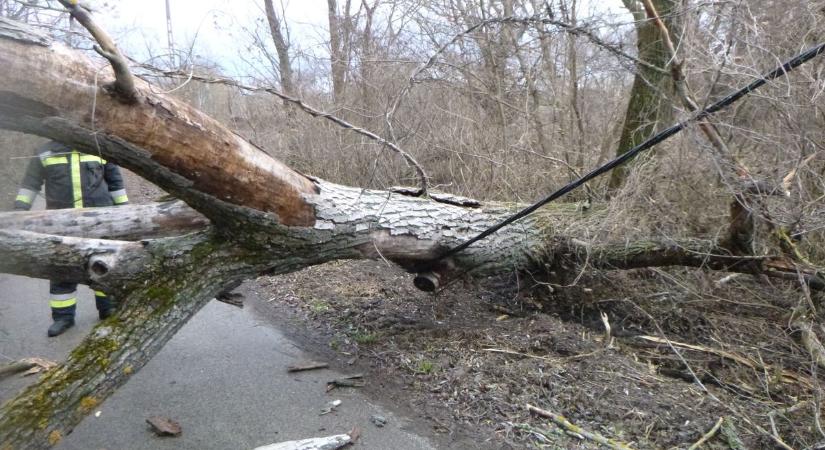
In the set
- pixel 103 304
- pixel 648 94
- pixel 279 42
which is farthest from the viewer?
pixel 279 42

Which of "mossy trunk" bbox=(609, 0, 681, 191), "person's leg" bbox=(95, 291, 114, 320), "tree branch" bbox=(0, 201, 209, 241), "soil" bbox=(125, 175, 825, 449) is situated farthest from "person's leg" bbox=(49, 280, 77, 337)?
"mossy trunk" bbox=(609, 0, 681, 191)

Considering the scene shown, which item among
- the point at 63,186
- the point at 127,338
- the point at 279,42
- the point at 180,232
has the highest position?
the point at 279,42

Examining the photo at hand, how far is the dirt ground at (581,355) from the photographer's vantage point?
3.21m

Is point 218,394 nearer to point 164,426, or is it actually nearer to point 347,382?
point 164,426

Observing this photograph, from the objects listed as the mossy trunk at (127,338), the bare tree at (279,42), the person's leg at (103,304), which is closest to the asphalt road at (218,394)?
the person's leg at (103,304)

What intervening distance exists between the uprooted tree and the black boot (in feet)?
4.19

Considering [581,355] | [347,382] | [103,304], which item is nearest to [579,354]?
[581,355]

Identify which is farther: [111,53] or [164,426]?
[164,426]

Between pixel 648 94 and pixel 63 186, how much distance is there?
221 inches

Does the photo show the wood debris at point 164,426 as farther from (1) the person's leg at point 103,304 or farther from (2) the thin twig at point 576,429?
(2) the thin twig at point 576,429

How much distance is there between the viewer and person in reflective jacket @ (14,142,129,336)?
4.57 meters

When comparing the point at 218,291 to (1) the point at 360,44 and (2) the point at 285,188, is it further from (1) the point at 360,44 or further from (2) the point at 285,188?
(1) the point at 360,44

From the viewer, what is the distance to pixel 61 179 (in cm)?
459

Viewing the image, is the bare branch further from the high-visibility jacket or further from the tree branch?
the high-visibility jacket
